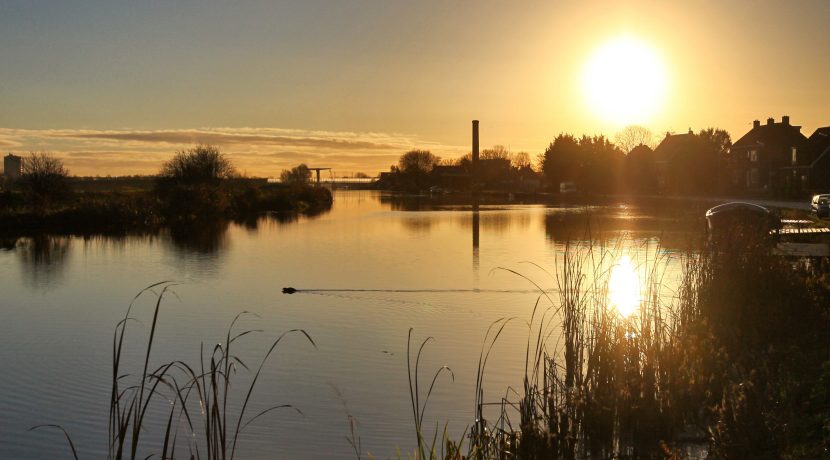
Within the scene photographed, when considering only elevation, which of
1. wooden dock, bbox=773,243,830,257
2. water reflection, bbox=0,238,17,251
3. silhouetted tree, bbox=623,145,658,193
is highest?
silhouetted tree, bbox=623,145,658,193

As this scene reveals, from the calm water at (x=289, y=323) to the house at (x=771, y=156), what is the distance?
33.1 metres

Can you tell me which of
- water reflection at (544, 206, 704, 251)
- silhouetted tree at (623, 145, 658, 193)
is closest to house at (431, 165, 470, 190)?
silhouetted tree at (623, 145, 658, 193)

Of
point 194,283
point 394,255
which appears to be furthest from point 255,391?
point 394,255

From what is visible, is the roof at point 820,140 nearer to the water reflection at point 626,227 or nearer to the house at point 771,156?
the house at point 771,156

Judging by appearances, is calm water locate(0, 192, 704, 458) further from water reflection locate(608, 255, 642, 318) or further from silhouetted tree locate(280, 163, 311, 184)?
silhouetted tree locate(280, 163, 311, 184)

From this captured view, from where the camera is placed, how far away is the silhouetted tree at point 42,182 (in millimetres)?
39812

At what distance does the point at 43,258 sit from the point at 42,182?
1670 cm

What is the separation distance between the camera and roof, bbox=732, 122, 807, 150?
62547mm

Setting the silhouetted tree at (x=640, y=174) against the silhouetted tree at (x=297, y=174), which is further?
the silhouetted tree at (x=297, y=174)

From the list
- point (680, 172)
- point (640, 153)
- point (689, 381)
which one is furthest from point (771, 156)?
point (689, 381)

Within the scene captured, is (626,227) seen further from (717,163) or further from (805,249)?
(717,163)

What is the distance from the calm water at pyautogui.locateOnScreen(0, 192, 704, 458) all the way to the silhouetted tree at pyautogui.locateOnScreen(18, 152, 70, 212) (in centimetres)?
1022

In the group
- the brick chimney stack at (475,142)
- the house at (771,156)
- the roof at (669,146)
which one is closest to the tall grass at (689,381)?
the house at (771,156)

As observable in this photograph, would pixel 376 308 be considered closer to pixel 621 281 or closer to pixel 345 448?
pixel 621 281
